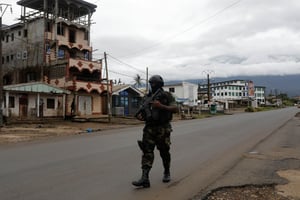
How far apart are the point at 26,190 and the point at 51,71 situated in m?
36.1

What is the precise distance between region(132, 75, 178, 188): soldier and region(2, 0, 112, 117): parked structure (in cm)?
3167

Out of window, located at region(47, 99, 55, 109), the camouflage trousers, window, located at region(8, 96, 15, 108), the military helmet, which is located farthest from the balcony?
the camouflage trousers

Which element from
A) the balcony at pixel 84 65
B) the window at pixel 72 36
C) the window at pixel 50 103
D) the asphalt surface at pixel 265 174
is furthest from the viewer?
the window at pixel 72 36

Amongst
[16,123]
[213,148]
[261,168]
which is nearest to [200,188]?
[261,168]

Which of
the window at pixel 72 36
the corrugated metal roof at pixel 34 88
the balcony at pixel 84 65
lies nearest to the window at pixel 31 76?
the window at pixel 72 36

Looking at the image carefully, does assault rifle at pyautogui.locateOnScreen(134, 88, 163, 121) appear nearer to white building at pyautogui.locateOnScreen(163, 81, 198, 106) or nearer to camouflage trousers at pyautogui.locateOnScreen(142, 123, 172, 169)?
camouflage trousers at pyautogui.locateOnScreen(142, 123, 172, 169)

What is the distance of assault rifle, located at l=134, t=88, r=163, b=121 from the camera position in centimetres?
646

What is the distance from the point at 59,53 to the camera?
4375 cm

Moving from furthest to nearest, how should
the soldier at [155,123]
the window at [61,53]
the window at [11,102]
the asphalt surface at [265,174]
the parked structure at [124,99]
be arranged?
the parked structure at [124,99]
the window at [61,53]
the window at [11,102]
the asphalt surface at [265,174]
the soldier at [155,123]

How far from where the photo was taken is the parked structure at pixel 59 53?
3994 centimetres

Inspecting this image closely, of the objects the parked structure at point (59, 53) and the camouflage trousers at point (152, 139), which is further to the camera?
the parked structure at point (59, 53)

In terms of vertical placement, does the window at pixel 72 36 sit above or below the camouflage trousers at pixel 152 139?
above

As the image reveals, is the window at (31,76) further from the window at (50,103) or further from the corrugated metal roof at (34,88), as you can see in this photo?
the corrugated metal roof at (34,88)

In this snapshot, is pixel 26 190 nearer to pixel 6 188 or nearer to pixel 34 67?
pixel 6 188
